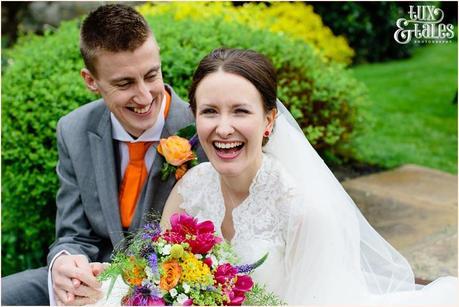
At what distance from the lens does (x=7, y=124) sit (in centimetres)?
470

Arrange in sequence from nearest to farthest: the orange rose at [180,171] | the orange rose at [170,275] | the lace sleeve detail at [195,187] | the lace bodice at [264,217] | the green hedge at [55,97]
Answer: the orange rose at [170,275] < the lace bodice at [264,217] < the lace sleeve detail at [195,187] < the orange rose at [180,171] < the green hedge at [55,97]

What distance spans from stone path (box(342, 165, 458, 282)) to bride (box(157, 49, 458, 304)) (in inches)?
50.5

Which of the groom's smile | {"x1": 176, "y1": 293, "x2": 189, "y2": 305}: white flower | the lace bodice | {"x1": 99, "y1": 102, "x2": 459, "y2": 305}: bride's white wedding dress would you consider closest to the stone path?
{"x1": 99, "y1": 102, "x2": 459, "y2": 305}: bride's white wedding dress

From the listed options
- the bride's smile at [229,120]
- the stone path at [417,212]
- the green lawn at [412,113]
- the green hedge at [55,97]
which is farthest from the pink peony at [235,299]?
the green lawn at [412,113]

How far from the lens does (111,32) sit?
3293 mm

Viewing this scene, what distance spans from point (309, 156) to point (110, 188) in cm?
97

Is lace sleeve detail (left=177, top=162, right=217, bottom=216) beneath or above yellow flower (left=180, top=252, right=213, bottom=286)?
above

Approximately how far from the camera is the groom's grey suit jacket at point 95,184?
345 cm

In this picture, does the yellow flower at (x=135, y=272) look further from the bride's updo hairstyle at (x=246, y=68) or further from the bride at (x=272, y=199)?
the bride's updo hairstyle at (x=246, y=68)

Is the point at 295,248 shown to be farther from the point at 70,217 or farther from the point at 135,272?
the point at 70,217

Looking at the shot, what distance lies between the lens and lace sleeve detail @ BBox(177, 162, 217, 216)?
323 centimetres

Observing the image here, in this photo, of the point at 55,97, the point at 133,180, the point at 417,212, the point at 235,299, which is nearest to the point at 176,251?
the point at 235,299

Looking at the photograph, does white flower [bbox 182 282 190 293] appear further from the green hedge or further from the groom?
the green hedge

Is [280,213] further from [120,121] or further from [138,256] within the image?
[120,121]
